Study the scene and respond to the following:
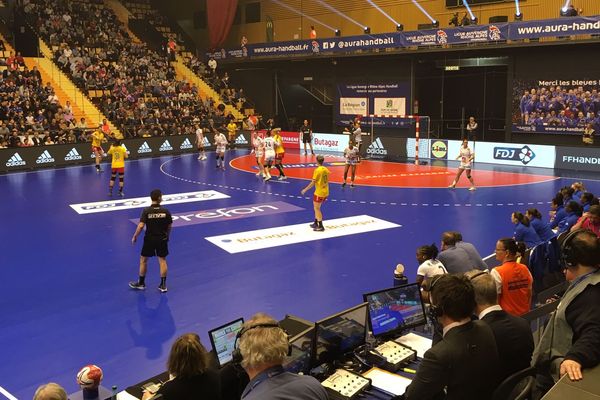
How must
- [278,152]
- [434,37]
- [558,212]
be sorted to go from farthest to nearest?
[434,37] → [278,152] → [558,212]

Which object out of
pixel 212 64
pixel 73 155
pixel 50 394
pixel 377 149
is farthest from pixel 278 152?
pixel 212 64

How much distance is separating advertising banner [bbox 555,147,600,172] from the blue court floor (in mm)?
4397

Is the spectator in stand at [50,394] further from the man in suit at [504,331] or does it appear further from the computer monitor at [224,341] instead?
the man in suit at [504,331]

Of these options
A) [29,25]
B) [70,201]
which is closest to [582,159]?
[70,201]

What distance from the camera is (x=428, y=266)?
7.68 metres

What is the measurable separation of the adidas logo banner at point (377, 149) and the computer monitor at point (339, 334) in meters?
26.1

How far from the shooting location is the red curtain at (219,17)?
129ft

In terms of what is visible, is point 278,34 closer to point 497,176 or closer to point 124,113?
point 124,113

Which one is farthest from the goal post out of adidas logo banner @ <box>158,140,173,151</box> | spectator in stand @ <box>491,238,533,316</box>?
spectator in stand @ <box>491,238,533,316</box>

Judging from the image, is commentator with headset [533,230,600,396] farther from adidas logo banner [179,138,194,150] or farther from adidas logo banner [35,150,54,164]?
adidas logo banner [179,138,194,150]

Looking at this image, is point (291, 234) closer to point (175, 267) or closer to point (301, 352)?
point (175, 267)

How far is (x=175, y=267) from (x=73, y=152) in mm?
18023

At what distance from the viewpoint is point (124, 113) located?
32000 millimetres

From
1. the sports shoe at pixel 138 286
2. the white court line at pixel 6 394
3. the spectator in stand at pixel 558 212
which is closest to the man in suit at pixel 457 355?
the white court line at pixel 6 394
